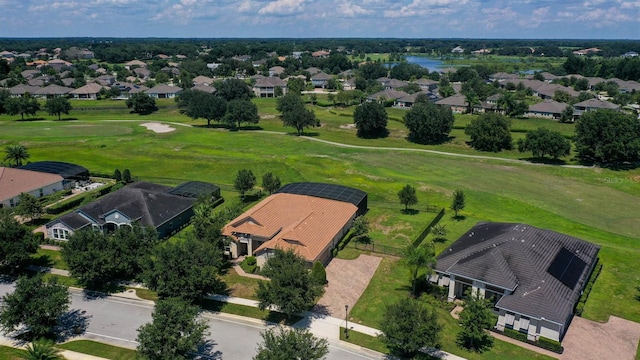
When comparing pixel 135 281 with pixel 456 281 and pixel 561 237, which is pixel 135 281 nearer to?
pixel 456 281

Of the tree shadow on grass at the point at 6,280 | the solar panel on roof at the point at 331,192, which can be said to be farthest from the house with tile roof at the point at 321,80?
the tree shadow on grass at the point at 6,280

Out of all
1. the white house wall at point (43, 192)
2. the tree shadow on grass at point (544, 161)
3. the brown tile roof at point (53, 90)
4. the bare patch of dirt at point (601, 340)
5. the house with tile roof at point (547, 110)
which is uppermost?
the brown tile roof at point (53, 90)

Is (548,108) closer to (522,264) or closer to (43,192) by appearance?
(522,264)

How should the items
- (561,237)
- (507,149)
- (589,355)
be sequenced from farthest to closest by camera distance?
(507,149), (561,237), (589,355)

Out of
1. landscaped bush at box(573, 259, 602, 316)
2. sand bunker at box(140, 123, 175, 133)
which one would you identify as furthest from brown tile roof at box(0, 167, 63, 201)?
landscaped bush at box(573, 259, 602, 316)

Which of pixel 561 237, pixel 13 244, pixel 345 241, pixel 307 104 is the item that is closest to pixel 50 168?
pixel 13 244

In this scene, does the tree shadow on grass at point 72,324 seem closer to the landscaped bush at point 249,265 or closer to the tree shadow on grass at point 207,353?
the tree shadow on grass at point 207,353

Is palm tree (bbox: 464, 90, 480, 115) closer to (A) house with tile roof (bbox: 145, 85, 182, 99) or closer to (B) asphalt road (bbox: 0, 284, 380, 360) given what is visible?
(A) house with tile roof (bbox: 145, 85, 182, 99)
